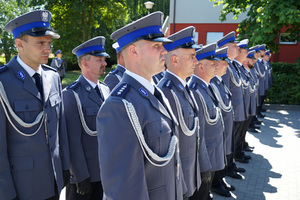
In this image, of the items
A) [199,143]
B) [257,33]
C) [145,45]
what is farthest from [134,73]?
[257,33]

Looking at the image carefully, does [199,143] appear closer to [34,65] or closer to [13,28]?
[34,65]

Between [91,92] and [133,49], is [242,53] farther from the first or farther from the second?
[133,49]

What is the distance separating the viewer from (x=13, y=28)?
2.59 metres

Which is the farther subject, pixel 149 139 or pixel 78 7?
pixel 78 7

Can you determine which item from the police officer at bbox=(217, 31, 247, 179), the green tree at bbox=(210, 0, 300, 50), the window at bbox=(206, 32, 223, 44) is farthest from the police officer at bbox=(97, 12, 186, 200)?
the window at bbox=(206, 32, 223, 44)

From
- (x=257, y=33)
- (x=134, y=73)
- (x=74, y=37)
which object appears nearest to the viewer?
(x=134, y=73)

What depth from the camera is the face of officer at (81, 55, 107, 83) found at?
338 cm

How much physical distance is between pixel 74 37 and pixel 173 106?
57.1 ft

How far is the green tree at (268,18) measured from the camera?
10320 millimetres

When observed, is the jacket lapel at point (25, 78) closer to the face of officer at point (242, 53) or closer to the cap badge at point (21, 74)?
the cap badge at point (21, 74)

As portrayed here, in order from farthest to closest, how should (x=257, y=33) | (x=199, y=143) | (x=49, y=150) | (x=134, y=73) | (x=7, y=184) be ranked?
(x=257, y=33), (x=199, y=143), (x=49, y=150), (x=7, y=184), (x=134, y=73)

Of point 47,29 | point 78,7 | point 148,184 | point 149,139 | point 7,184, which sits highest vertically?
point 78,7

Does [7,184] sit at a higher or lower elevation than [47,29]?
lower

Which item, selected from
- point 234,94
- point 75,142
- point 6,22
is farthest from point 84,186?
point 6,22
